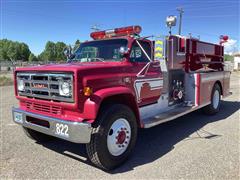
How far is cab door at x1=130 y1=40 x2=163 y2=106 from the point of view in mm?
4789

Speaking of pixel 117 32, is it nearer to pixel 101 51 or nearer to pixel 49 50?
pixel 101 51

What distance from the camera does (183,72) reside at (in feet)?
22.1

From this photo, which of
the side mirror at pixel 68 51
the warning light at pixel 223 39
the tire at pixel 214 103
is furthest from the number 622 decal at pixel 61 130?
the warning light at pixel 223 39

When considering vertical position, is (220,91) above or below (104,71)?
below

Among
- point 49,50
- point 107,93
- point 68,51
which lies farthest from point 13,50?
point 107,93

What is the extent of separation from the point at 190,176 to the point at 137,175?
0.79m

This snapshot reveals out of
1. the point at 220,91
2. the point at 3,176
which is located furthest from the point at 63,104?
the point at 220,91

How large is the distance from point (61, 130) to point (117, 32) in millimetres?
2632

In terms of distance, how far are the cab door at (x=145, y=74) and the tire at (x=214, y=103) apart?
116 inches

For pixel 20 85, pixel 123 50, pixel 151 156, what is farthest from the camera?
pixel 20 85

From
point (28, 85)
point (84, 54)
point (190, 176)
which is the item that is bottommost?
point (190, 176)

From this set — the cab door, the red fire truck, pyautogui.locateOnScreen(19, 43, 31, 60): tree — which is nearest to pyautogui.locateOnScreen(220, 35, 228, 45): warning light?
the red fire truck

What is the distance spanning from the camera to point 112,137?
4043 mm

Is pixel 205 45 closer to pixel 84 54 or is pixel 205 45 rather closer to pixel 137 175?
pixel 84 54
